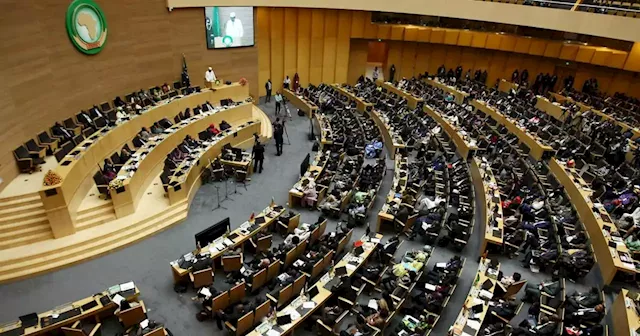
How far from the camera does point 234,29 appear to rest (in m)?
20.6

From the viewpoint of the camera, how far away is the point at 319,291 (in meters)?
8.62

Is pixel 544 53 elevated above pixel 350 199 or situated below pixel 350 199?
above

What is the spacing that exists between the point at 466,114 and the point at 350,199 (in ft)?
31.6

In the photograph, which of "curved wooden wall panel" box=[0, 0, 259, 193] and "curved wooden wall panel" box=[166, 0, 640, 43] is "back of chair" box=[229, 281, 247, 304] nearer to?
"curved wooden wall panel" box=[0, 0, 259, 193]

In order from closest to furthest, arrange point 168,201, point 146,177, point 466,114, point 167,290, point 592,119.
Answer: point 167,290, point 168,201, point 146,177, point 592,119, point 466,114

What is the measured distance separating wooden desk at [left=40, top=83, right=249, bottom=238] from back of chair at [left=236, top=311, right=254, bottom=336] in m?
5.59

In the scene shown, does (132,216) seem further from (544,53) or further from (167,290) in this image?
(544,53)

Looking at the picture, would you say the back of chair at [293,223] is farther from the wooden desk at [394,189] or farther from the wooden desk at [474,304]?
the wooden desk at [474,304]

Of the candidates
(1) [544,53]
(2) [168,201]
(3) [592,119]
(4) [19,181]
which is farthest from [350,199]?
(1) [544,53]

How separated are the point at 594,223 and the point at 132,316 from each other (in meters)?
11.8

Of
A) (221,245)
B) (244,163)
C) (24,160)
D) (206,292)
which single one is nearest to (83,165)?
(24,160)

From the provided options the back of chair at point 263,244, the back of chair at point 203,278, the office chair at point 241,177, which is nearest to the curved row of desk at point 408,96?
the office chair at point 241,177

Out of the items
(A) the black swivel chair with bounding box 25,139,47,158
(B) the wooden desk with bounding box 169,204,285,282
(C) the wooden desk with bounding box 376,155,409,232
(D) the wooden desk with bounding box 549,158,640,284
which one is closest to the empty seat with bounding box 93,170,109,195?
(A) the black swivel chair with bounding box 25,139,47,158

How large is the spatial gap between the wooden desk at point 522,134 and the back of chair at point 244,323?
13.0 metres
